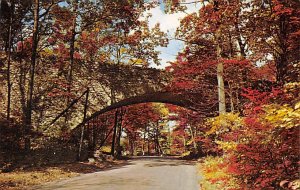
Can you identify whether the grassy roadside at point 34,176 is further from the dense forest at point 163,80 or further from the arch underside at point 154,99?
the arch underside at point 154,99

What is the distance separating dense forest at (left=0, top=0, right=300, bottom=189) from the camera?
280 inches

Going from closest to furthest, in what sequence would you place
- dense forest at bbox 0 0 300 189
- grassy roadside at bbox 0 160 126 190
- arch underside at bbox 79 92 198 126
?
dense forest at bbox 0 0 300 189 < grassy roadside at bbox 0 160 126 190 < arch underside at bbox 79 92 198 126

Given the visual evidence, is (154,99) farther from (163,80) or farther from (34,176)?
(34,176)

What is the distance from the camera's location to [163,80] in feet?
74.9

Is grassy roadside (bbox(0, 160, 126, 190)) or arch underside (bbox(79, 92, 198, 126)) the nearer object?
grassy roadside (bbox(0, 160, 126, 190))

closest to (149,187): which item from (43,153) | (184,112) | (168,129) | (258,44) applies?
(258,44)

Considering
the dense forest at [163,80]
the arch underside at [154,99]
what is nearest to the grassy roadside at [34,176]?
the dense forest at [163,80]

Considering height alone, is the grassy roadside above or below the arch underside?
below

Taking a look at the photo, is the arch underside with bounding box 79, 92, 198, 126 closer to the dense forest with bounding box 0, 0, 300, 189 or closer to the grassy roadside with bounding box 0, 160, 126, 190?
the dense forest with bounding box 0, 0, 300, 189

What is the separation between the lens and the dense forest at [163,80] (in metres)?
7.11

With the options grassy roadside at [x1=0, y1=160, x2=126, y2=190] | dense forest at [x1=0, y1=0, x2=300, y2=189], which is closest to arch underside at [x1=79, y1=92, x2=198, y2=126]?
dense forest at [x1=0, y1=0, x2=300, y2=189]

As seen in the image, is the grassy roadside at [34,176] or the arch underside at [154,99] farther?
the arch underside at [154,99]

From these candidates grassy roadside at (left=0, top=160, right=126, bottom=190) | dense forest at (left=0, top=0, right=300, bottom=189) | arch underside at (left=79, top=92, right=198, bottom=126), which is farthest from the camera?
arch underside at (left=79, top=92, right=198, bottom=126)

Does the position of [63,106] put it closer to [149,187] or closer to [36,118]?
[36,118]
